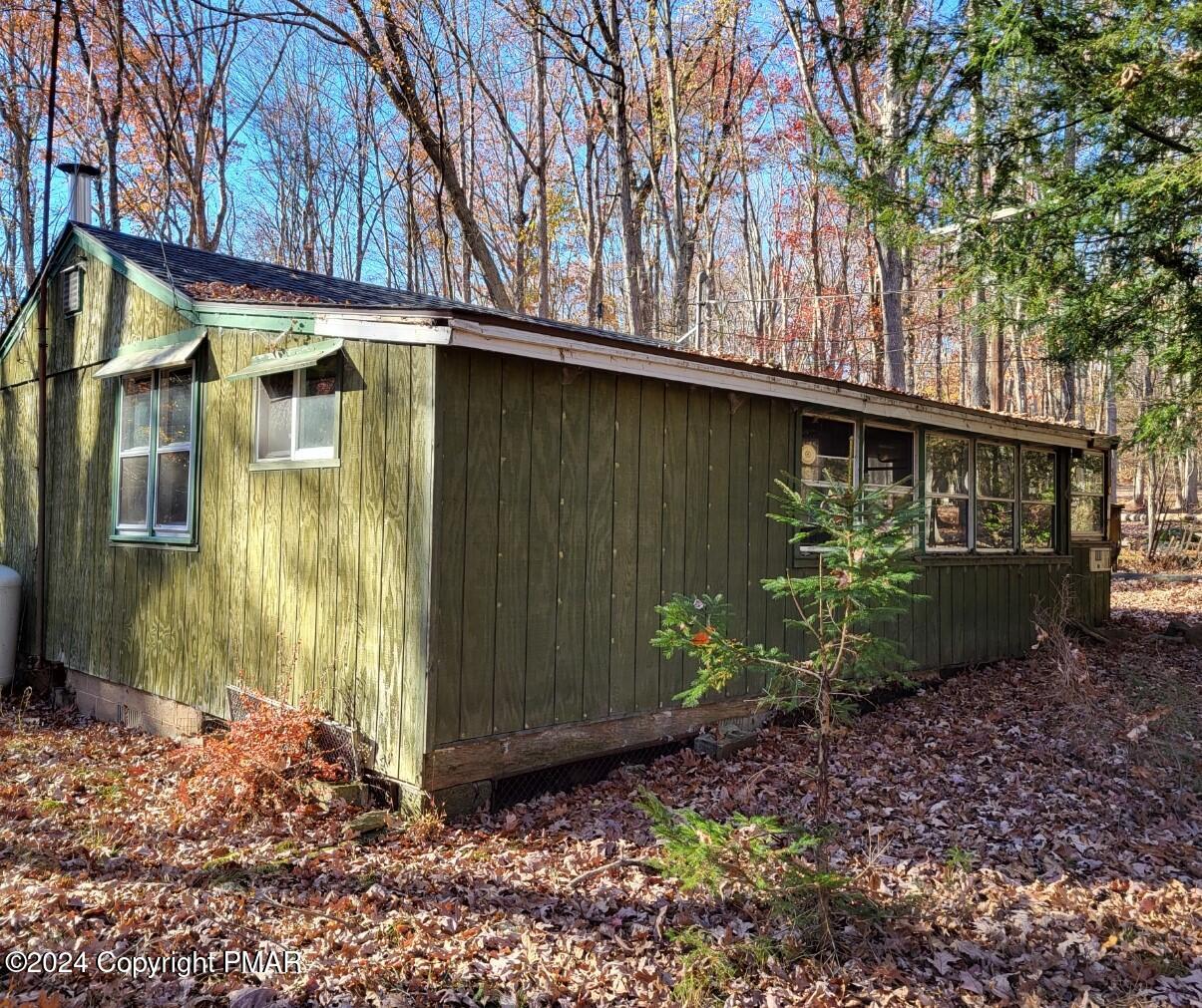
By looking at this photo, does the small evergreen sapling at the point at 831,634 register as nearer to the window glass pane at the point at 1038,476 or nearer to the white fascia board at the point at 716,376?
the white fascia board at the point at 716,376

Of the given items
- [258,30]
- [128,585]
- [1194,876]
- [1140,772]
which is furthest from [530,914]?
[258,30]

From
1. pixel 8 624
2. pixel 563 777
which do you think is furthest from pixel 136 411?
pixel 563 777

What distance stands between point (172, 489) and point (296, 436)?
208cm

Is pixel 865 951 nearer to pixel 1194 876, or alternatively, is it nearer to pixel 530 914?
pixel 530 914

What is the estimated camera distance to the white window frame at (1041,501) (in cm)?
998

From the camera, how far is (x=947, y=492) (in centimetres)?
898

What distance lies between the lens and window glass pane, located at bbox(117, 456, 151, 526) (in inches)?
299

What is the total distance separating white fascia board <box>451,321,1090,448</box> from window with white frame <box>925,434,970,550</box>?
22 cm

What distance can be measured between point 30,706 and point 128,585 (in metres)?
2.18

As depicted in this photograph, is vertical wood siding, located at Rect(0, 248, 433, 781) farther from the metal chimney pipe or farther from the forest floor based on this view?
the metal chimney pipe

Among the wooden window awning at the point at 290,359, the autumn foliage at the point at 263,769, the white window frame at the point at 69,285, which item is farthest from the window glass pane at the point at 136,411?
the autumn foliage at the point at 263,769

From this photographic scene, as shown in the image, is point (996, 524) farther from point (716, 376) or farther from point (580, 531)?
point (580, 531)

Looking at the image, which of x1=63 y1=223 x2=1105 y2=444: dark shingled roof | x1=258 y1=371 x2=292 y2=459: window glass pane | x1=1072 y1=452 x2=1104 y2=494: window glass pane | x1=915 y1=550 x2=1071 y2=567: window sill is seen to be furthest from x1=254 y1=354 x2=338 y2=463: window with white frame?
x1=1072 y1=452 x2=1104 y2=494: window glass pane

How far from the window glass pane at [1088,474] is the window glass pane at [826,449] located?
4939mm
